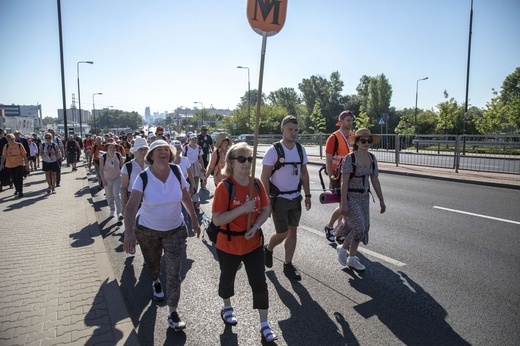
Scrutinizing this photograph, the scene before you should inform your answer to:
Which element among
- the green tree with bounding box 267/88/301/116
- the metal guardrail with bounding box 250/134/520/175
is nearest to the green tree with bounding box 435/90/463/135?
the metal guardrail with bounding box 250/134/520/175

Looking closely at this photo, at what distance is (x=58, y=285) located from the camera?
14.5ft

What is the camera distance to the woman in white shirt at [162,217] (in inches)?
138

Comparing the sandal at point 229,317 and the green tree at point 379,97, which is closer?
the sandal at point 229,317

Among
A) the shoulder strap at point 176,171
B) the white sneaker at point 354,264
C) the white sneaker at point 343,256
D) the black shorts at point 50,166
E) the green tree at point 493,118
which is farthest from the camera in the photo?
the green tree at point 493,118

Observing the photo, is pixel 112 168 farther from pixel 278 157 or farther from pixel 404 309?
pixel 404 309

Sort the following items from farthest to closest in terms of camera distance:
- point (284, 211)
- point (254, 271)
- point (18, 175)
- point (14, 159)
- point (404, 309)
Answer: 1. point (18, 175)
2. point (14, 159)
3. point (284, 211)
4. point (404, 309)
5. point (254, 271)

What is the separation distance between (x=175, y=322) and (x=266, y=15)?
3.05 m

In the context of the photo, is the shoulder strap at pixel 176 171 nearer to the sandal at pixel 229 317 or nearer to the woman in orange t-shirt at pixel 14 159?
the sandal at pixel 229 317

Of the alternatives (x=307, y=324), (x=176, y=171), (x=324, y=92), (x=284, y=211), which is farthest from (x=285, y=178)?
(x=324, y=92)

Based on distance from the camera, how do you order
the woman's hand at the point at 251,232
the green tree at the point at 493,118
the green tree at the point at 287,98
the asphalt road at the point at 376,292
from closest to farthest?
1. the woman's hand at the point at 251,232
2. the asphalt road at the point at 376,292
3. the green tree at the point at 493,118
4. the green tree at the point at 287,98

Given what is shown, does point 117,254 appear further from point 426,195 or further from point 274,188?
point 426,195

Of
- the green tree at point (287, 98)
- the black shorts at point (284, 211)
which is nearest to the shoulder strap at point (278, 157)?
the black shorts at point (284, 211)

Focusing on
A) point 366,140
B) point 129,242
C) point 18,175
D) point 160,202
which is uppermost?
point 366,140

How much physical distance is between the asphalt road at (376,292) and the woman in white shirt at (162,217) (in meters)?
0.50
